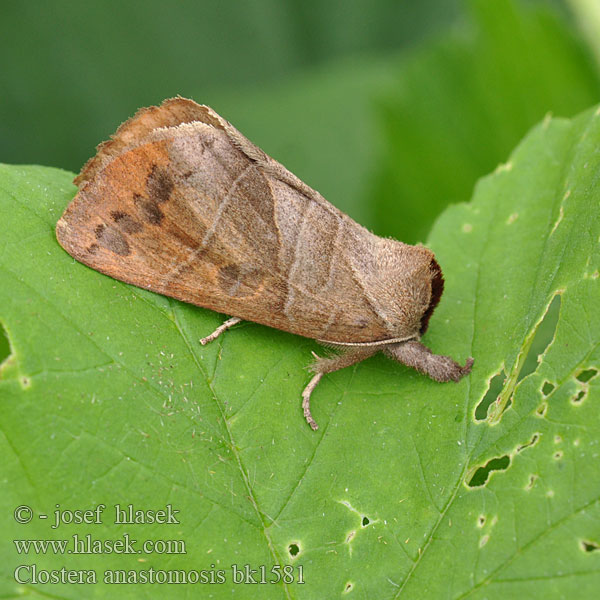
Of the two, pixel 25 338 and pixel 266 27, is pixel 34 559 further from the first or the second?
pixel 266 27

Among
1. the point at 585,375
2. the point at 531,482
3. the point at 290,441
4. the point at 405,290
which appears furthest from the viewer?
the point at 405,290

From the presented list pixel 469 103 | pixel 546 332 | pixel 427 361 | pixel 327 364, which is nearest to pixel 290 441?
pixel 327 364

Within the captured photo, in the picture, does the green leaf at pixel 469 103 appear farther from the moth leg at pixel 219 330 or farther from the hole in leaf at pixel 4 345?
the hole in leaf at pixel 4 345

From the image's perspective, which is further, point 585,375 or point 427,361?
point 427,361

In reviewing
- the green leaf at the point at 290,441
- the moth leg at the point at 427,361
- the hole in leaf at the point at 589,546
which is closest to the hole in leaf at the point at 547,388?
the green leaf at the point at 290,441

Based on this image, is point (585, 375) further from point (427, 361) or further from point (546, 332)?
point (546, 332)

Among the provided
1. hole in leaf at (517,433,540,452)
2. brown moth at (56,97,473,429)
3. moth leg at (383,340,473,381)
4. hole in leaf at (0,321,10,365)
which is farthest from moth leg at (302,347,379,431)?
hole in leaf at (0,321,10,365)

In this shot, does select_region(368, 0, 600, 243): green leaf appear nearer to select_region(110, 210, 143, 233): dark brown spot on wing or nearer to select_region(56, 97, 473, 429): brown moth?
select_region(56, 97, 473, 429): brown moth
